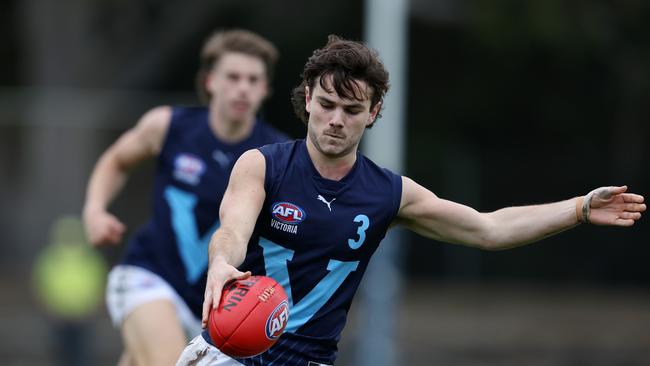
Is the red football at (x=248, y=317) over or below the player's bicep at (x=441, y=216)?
below

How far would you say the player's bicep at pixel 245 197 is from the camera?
4.91 m

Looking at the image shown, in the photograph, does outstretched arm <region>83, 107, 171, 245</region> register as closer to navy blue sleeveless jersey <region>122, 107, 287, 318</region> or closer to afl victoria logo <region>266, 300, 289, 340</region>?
navy blue sleeveless jersey <region>122, 107, 287, 318</region>

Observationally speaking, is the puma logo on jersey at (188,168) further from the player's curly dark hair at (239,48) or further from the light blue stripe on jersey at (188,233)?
the player's curly dark hair at (239,48)

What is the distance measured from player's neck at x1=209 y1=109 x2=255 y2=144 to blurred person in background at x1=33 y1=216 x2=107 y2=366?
5150 millimetres

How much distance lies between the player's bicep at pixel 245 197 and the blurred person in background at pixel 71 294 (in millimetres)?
6980

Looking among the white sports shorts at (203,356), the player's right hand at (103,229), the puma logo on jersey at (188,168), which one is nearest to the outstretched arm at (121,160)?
the player's right hand at (103,229)

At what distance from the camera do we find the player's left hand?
17.2 ft

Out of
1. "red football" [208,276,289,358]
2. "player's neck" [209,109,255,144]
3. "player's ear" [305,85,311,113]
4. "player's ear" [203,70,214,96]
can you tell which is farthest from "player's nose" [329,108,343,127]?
"player's ear" [203,70,214,96]

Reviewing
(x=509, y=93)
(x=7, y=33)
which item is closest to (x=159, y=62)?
(x=7, y=33)

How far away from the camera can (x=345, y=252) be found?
524 centimetres

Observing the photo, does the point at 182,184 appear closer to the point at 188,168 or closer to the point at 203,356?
the point at 188,168

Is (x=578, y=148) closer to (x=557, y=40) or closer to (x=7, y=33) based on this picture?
(x=557, y=40)

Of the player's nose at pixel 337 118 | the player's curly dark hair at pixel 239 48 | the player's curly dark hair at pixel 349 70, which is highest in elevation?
the player's curly dark hair at pixel 239 48

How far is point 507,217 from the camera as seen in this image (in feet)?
17.9
